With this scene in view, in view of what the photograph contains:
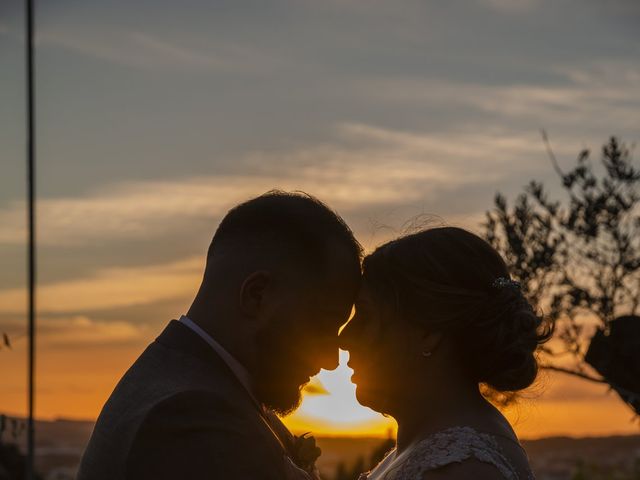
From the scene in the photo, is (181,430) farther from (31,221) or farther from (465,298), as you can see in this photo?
(31,221)

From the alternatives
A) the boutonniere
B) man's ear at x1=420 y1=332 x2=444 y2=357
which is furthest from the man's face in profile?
man's ear at x1=420 y1=332 x2=444 y2=357

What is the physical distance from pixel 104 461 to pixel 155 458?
216 millimetres

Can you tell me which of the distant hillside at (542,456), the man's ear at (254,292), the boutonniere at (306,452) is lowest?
the distant hillside at (542,456)

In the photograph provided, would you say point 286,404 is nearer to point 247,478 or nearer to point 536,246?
point 247,478

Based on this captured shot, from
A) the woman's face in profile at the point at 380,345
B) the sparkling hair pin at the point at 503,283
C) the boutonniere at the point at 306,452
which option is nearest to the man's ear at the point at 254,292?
the boutonniere at the point at 306,452

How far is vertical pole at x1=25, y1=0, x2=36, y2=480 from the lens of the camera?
21.0 feet

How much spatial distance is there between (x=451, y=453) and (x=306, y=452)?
2.01 feet

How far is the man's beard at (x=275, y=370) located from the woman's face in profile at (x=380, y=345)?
2.67 feet

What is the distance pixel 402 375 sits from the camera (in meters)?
5.35

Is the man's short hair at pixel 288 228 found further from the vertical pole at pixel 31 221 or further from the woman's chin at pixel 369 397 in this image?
the vertical pole at pixel 31 221

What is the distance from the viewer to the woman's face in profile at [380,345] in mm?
5355

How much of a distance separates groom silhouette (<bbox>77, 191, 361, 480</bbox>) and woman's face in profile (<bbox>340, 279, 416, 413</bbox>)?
0.58 m

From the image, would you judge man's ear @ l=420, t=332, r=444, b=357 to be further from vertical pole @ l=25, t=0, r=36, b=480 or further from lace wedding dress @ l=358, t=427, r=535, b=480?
vertical pole @ l=25, t=0, r=36, b=480

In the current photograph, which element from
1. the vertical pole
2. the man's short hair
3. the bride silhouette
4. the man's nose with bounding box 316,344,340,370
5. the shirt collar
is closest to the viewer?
the shirt collar
